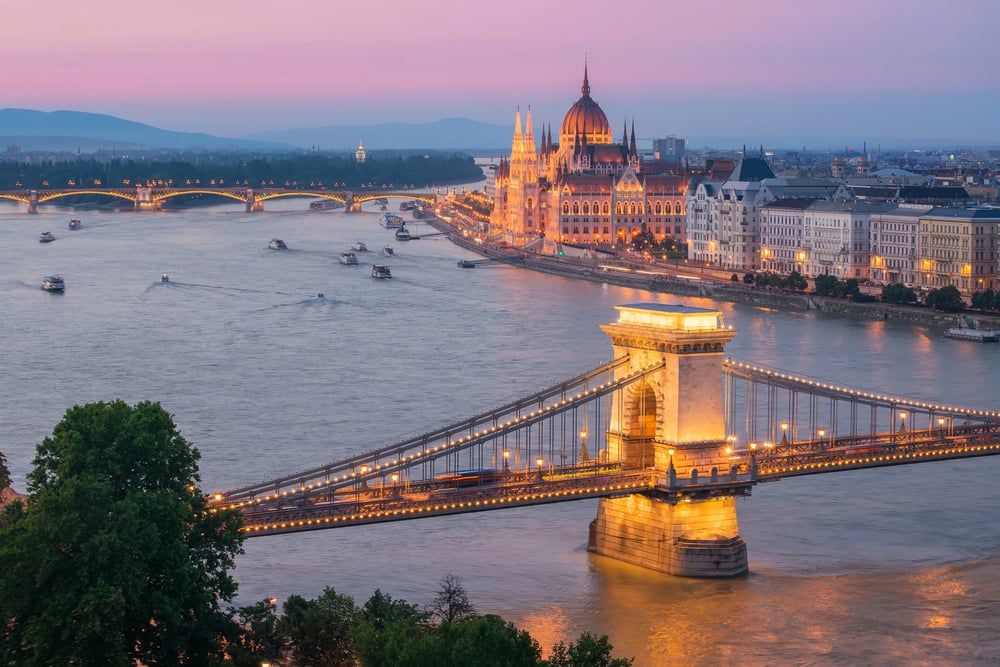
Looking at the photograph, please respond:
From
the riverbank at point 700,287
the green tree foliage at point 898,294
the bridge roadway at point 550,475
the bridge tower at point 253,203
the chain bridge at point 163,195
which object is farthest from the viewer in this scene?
the bridge tower at point 253,203

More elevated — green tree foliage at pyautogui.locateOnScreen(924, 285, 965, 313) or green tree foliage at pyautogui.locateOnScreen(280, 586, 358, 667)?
green tree foliage at pyautogui.locateOnScreen(924, 285, 965, 313)

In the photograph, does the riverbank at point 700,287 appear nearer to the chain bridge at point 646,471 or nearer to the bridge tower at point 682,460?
the chain bridge at point 646,471

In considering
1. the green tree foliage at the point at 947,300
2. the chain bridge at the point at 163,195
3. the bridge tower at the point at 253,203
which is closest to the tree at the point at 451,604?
the green tree foliage at the point at 947,300

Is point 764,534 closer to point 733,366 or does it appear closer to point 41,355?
point 733,366

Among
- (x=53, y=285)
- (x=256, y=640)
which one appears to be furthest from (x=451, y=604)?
(x=53, y=285)

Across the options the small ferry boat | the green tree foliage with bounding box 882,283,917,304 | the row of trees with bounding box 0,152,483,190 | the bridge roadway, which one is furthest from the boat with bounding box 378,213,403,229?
the bridge roadway

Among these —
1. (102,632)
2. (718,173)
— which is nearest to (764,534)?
(102,632)

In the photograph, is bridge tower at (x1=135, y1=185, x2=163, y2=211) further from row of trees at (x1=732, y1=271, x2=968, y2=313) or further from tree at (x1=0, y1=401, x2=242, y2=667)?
tree at (x1=0, y1=401, x2=242, y2=667)
